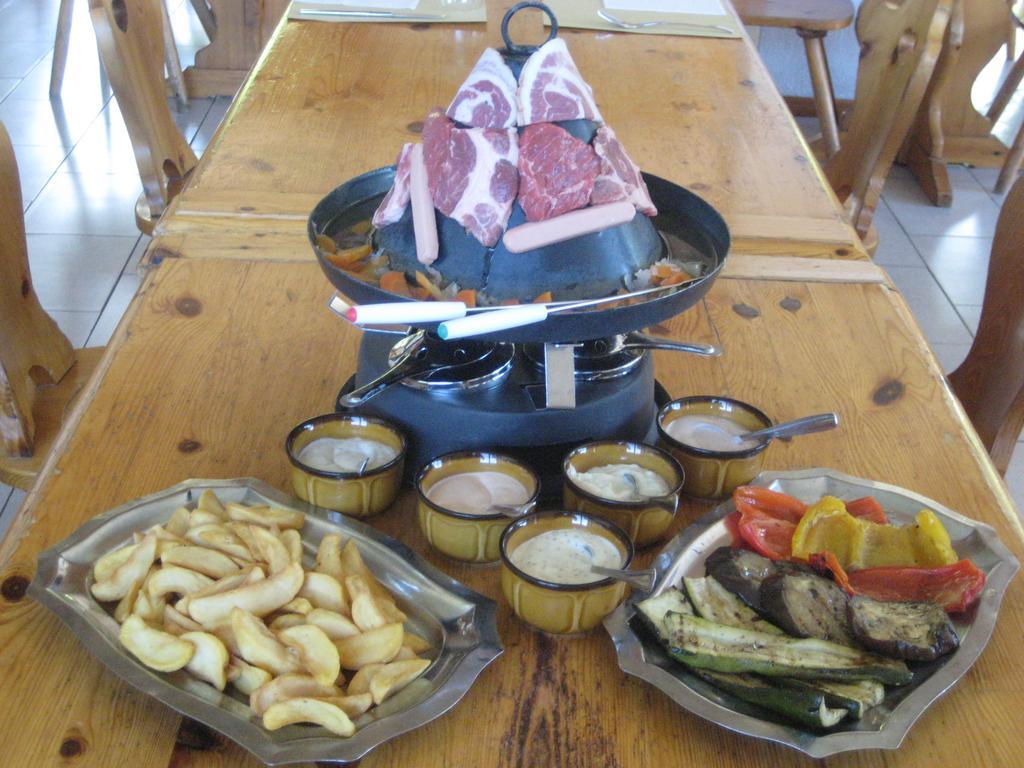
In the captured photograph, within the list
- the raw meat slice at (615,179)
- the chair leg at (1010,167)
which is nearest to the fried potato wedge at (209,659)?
the raw meat slice at (615,179)

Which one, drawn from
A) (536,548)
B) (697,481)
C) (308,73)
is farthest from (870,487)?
(308,73)

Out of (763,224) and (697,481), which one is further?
(763,224)

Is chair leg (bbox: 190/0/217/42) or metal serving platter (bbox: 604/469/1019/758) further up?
metal serving platter (bbox: 604/469/1019/758)

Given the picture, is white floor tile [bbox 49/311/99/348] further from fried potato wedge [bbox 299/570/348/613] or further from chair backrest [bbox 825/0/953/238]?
fried potato wedge [bbox 299/570/348/613]

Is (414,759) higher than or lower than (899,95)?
higher

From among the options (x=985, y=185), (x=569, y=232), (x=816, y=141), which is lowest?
(x=985, y=185)

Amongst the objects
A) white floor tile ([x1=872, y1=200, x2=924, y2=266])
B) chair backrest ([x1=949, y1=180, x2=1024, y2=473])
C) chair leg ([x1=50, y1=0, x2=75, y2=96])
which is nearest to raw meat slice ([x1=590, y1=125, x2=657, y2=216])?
chair backrest ([x1=949, y1=180, x2=1024, y2=473])

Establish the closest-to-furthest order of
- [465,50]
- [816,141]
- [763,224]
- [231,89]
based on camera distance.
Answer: [763,224], [465,50], [816,141], [231,89]

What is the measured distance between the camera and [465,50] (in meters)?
2.32

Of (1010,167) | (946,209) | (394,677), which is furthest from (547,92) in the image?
(1010,167)

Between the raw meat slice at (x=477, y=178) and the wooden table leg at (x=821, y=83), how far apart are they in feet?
9.82

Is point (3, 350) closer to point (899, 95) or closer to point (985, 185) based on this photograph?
point (899, 95)

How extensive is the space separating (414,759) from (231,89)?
4.05m

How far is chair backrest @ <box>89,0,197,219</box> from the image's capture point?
1894mm
